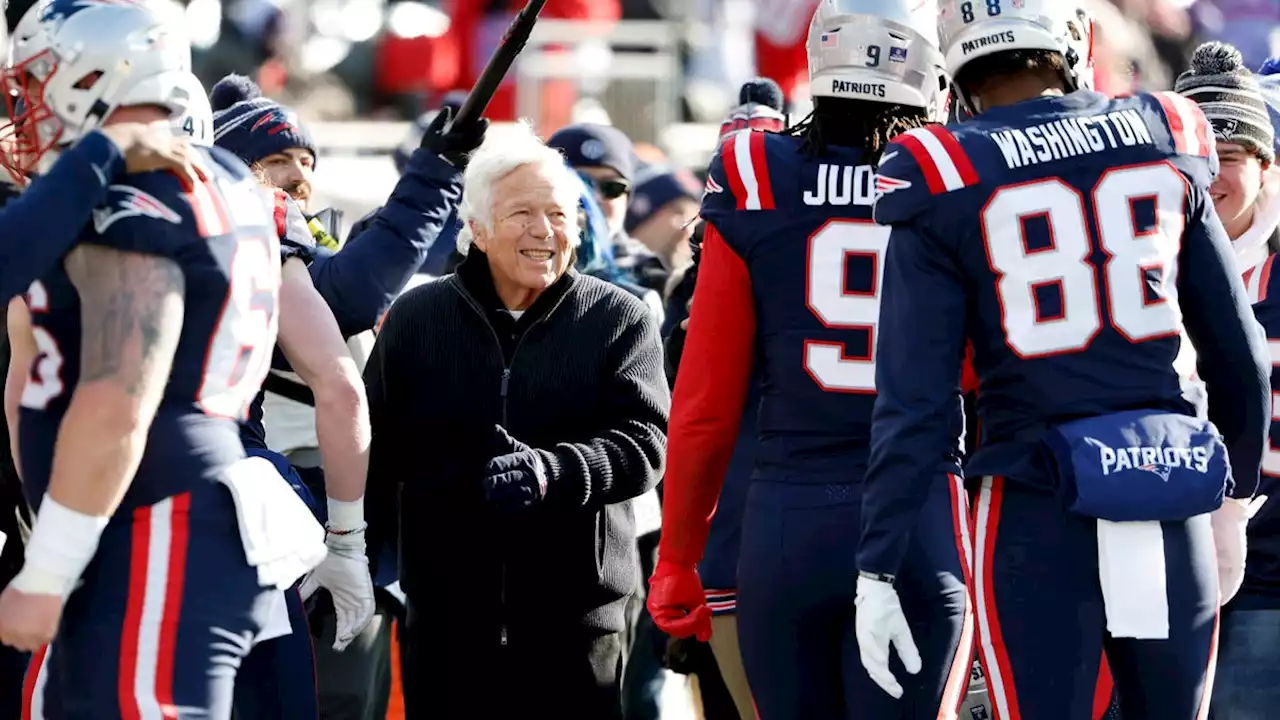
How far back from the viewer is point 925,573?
152 inches

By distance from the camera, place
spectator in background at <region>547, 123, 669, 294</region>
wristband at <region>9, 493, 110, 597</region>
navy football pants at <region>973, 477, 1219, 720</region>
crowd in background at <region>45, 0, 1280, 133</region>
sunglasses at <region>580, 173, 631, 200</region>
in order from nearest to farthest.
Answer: wristband at <region>9, 493, 110, 597</region>, navy football pants at <region>973, 477, 1219, 720</region>, spectator in background at <region>547, 123, 669, 294</region>, sunglasses at <region>580, 173, 631, 200</region>, crowd in background at <region>45, 0, 1280, 133</region>

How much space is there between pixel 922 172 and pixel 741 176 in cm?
55

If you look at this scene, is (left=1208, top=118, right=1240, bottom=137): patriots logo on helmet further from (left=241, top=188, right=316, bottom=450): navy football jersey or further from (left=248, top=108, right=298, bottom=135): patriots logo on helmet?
(left=248, top=108, right=298, bottom=135): patriots logo on helmet

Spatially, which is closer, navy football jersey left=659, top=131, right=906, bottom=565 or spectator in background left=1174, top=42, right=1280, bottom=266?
navy football jersey left=659, top=131, right=906, bottom=565

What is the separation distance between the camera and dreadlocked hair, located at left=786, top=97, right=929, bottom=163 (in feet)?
13.4

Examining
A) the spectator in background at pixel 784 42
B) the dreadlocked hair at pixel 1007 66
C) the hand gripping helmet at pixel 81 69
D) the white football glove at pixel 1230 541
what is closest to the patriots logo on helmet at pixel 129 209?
the hand gripping helmet at pixel 81 69

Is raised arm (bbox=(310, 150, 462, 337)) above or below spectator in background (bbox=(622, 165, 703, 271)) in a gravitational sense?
below

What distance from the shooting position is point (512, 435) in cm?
475

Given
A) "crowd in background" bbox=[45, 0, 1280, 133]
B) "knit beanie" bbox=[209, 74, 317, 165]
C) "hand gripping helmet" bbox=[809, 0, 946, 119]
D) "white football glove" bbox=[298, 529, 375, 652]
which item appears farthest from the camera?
"crowd in background" bbox=[45, 0, 1280, 133]

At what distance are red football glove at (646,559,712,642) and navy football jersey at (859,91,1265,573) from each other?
0.79 meters

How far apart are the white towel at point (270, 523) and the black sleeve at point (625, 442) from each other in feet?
3.50

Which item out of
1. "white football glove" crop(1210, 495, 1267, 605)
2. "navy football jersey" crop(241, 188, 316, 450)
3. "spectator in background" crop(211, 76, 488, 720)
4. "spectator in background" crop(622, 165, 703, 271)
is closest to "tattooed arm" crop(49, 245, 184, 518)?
"navy football jersey" crop(241, 188, 316, 450)

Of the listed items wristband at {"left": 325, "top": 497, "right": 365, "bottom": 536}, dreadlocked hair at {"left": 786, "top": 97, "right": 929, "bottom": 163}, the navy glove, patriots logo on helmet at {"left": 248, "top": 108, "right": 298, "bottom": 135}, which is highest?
patriots logo on helmet at {"left": 248, "top": 108, "right": 298, "bottom": 135}

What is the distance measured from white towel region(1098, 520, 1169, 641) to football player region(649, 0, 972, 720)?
418 mm
